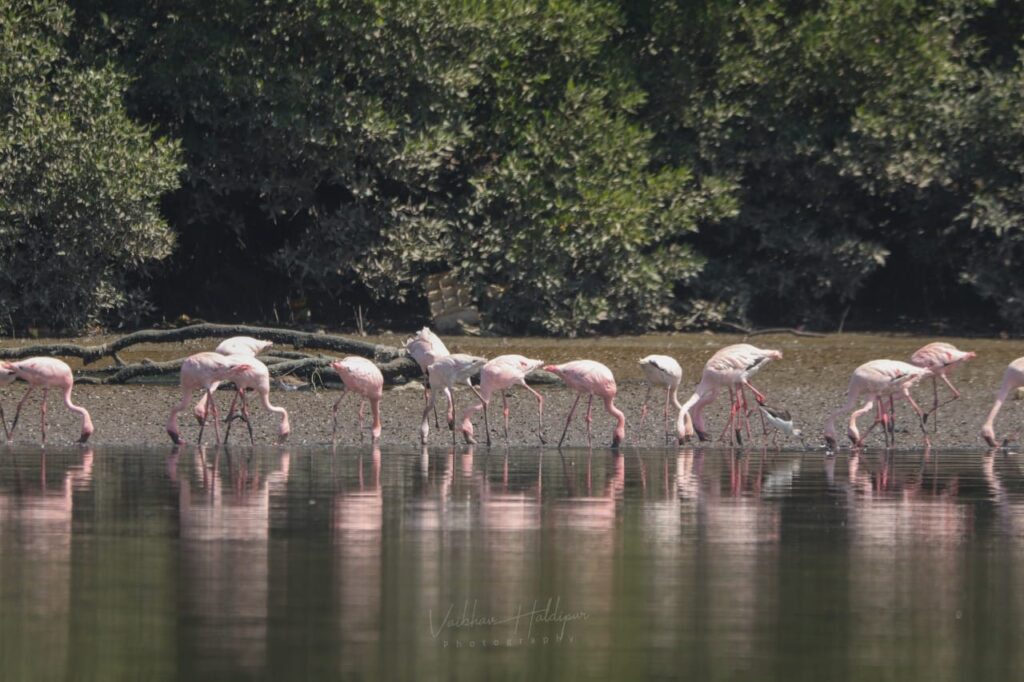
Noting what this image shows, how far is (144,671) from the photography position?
7367 millimetres

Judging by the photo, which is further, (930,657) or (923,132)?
(923,132)

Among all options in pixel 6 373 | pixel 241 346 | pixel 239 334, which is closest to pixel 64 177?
pixel 239 334

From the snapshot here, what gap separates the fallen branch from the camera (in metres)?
21.0

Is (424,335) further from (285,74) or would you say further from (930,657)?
(930,657)

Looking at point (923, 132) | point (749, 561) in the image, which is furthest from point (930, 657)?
point (923, 132)

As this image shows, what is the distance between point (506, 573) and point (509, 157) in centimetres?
1640

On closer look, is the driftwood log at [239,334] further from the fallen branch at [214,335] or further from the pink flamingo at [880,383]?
the pink flamingo at [880,383]

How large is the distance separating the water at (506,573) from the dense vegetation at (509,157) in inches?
419

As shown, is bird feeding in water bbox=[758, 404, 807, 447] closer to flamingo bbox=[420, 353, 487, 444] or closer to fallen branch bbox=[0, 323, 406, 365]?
flamingo bbox=[420, 353, 487, 444]

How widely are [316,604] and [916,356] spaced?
11.6 m

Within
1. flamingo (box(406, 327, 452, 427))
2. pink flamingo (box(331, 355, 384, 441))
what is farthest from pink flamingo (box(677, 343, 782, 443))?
pink flamingo (box(331, 355, 384, 441))

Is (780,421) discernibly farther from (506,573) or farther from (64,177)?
(64,177)

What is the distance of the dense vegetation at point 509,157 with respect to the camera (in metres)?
24.7

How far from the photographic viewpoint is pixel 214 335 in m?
21.4
